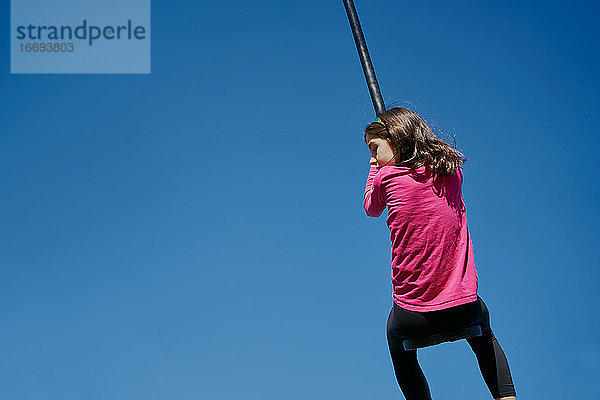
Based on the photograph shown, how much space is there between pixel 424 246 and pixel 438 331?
0.60 feet

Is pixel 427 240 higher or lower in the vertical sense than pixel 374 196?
lower

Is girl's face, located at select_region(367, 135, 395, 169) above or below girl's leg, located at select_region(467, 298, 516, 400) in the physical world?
above

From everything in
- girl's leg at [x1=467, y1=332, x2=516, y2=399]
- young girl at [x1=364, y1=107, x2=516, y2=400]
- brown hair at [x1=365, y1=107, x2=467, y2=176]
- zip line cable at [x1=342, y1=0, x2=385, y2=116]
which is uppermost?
zip line cable at [x1=342, y1=0, x2=385, y2=116]

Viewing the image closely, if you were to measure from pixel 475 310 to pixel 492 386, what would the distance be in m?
0.19

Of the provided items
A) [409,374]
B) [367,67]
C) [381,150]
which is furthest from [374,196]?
[409,374]

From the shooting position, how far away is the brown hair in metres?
1.49

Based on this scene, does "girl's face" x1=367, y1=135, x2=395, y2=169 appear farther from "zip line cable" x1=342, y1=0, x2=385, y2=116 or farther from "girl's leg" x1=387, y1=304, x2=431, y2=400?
"girl's leg" x1=387, y1=304, x2=431, y2=400

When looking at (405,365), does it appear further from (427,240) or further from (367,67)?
(367,67)

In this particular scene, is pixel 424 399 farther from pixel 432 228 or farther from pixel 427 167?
pixel 427 167

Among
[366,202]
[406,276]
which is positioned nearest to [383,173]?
[366,202]

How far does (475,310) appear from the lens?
57.7 inches

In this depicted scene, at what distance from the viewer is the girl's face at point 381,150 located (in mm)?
1522

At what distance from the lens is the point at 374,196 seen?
60.7 inches

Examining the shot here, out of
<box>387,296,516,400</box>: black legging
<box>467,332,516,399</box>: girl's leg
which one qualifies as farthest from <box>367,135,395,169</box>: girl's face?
<box>467,332,516,399</box>: girl's leg
